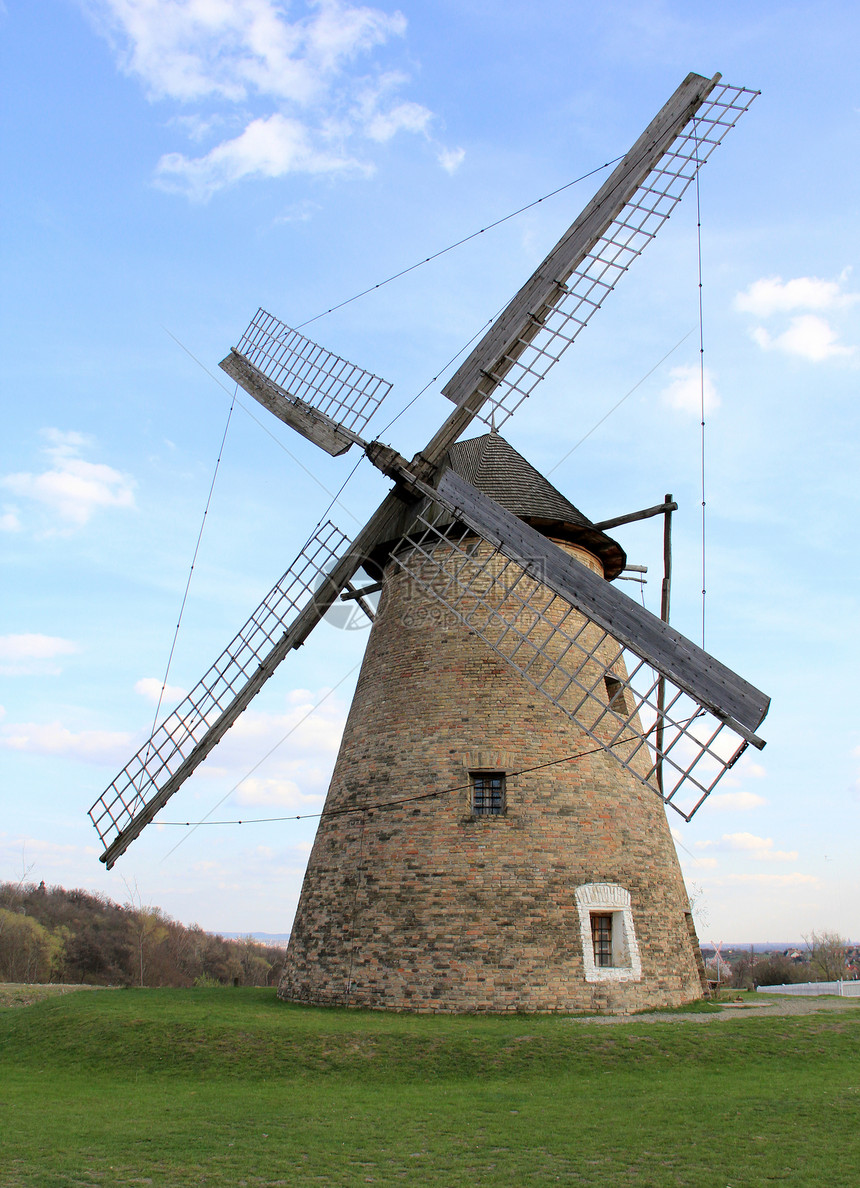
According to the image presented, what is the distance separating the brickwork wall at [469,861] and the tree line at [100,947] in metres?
25.0

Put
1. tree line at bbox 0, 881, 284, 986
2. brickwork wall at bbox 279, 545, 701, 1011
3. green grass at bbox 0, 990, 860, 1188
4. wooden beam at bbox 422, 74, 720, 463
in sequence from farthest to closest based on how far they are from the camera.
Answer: tree line at bbox 0, 881, 284, 986 → wooden beam at bbox 422, 74, 720, 463 → brickwork wall at bbox 279, 545, 701, 1011 → green grass at bbox 0, 990, 860, 1188

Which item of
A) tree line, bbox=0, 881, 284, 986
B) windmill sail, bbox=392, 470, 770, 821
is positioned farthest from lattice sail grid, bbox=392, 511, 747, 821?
tree line, bbox=0, 881, 284, 986

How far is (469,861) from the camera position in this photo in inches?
429

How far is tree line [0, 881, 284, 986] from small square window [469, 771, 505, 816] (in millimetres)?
26227

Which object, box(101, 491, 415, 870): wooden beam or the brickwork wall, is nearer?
the brickwork wall

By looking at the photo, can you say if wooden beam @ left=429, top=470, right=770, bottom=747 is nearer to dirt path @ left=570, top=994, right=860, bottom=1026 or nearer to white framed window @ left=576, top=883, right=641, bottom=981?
white framed window @ left=576, top=883, right=641, bottom=981

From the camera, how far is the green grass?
5879 mm

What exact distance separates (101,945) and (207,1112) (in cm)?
4131

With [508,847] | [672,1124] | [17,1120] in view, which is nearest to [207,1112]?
[17,1120]

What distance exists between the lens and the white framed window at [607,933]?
35.0ft

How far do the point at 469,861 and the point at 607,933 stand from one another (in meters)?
2.07

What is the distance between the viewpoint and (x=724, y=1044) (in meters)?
9.02

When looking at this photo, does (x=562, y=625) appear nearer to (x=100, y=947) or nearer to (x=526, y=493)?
(x=526, y=493)

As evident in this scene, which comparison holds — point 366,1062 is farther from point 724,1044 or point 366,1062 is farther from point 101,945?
point 101,945
